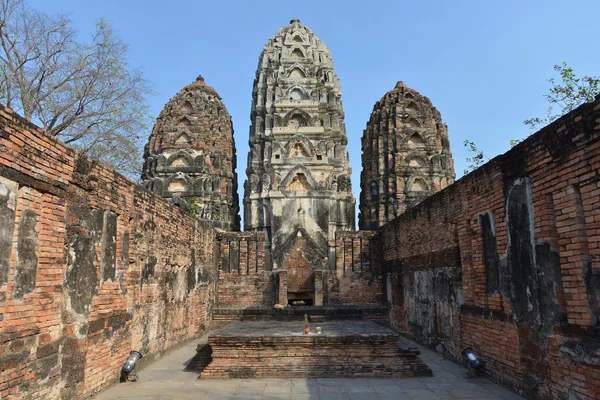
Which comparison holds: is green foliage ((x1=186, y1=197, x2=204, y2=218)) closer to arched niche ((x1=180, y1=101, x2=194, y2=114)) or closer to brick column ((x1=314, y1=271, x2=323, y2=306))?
arched niche ((x1=180, y1=101, x2=194, y2=114))

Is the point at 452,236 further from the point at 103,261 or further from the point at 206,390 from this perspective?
the point at 103,261

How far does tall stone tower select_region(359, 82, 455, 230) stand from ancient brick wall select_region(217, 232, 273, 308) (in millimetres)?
10642

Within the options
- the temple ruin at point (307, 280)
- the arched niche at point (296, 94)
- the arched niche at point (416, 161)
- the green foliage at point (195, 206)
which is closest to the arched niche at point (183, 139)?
the green foliage at point (195, 206)

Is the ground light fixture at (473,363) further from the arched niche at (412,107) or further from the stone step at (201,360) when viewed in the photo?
the arched niche at (412,107)

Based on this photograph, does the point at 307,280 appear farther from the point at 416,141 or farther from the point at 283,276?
the point at 416,141

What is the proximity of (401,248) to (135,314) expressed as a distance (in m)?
7.53

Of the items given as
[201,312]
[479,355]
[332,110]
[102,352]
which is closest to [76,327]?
[102,352]

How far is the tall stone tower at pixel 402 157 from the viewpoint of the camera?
25.0 metres

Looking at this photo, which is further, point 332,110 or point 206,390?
point 332,110

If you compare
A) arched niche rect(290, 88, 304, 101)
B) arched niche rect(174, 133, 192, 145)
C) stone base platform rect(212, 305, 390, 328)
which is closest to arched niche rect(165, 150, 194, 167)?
arched niche rect(174, 133, 192, 145)

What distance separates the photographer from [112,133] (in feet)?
57.2

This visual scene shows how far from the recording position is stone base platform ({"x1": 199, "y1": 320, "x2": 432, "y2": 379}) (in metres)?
7.93

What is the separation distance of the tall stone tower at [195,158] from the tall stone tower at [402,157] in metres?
7.97

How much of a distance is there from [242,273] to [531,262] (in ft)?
36.1
